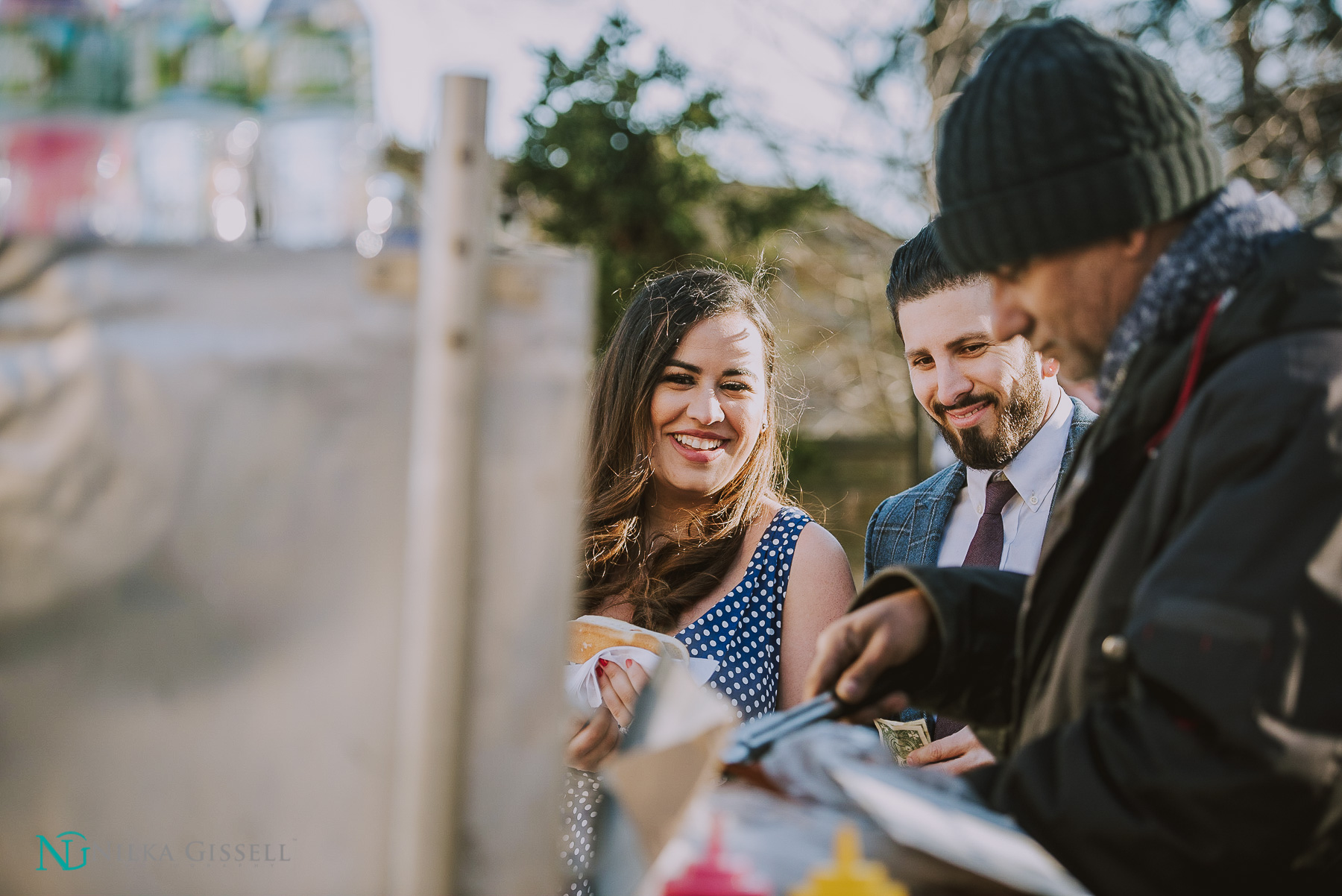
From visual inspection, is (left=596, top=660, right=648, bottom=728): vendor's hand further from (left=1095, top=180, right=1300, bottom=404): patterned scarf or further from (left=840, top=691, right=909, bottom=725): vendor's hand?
(left=1095, top=180, right=1300, bottom=404): patterned scarf

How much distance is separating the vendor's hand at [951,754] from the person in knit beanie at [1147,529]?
67 centimetres

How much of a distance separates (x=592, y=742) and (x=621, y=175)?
266 inches

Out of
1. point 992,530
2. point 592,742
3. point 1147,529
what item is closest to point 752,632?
point 592,742

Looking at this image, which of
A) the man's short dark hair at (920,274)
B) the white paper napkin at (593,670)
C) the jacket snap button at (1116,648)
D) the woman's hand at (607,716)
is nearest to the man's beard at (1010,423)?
the man's short dark hair at (920,274)

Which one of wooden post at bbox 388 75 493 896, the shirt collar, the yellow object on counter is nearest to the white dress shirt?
the shirt collar

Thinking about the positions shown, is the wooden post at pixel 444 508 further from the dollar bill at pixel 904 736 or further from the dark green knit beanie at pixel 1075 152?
the dollar bill at pixel 904 736

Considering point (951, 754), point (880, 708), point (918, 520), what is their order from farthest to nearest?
point (918, 520) → point (951, 754) → point (880, 708)

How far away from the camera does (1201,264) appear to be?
1.25 metres

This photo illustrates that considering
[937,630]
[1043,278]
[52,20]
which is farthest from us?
[937,630]

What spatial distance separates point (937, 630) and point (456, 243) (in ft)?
3.12

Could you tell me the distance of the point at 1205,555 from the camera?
3.37 ft

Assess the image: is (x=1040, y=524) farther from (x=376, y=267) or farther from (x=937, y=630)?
(x=376, y=267)

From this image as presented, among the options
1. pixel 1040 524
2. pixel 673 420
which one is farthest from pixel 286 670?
pixel 1040 524

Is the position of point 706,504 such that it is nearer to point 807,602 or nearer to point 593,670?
point 807,602
